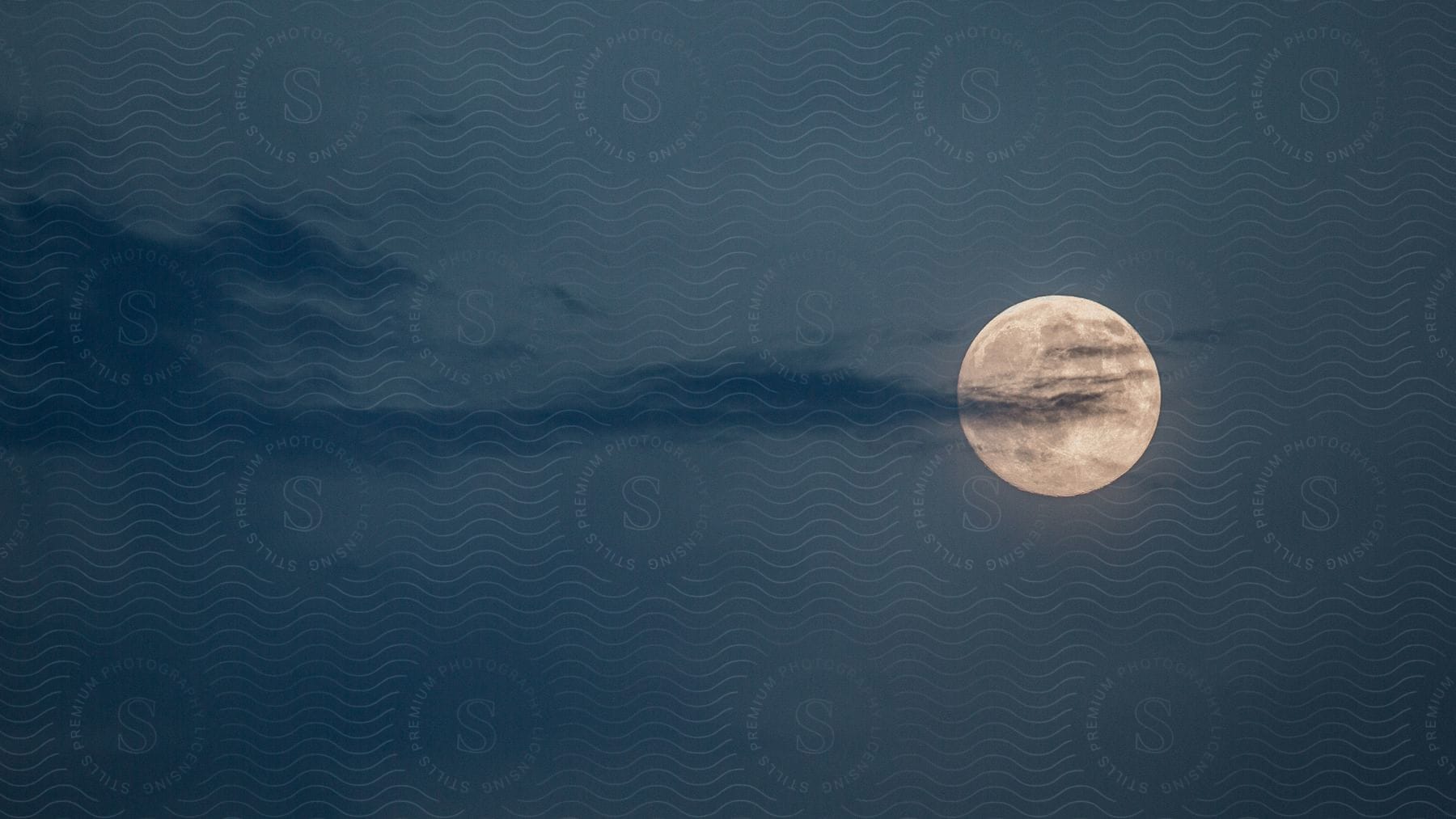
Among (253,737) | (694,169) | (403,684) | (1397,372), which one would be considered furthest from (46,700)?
(1397,372)

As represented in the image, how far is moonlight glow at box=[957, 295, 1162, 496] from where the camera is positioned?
10.6 ft

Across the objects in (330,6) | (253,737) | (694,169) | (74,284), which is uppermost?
(330,6)

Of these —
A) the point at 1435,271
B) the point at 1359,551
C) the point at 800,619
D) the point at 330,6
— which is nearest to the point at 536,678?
the point at 800,619

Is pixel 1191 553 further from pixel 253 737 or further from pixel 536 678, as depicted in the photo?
pixel 253 737

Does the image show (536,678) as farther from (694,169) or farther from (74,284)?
(74,284)

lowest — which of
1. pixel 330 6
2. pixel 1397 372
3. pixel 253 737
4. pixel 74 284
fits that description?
pixel 253 737

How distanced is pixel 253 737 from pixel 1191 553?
303 centimetres

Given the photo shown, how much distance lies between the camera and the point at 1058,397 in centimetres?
323

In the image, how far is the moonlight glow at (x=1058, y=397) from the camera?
3.23 m

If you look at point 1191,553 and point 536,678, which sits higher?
point 1191,553

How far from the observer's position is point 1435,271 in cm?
337

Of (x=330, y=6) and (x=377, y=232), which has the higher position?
(x=330, y=6)

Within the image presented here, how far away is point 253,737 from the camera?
3225 millimetres

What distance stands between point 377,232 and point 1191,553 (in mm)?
2806
